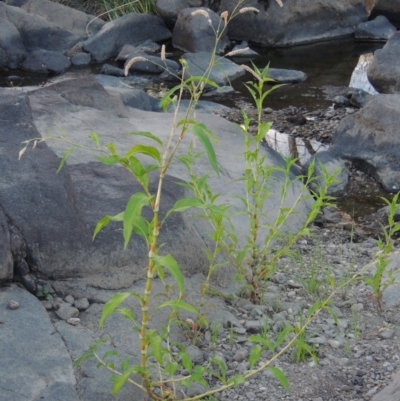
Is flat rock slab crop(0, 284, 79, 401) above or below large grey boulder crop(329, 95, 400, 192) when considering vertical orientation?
above

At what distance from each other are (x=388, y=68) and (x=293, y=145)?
1953mm

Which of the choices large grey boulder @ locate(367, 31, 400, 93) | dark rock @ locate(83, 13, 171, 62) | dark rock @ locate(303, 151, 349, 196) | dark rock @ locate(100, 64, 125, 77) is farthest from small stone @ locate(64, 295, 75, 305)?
dark rock @ locate(83, 13, 171, 62)

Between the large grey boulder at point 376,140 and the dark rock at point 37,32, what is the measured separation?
534 centimetres

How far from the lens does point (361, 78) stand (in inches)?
355

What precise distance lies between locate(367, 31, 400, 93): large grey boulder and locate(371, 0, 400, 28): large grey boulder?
3614 mm

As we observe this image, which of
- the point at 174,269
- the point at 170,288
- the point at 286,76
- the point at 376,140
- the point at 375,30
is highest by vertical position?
the point at 174,269

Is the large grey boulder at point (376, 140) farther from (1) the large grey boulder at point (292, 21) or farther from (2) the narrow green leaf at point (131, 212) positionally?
(1) the large grey boulder at point (292, 21)

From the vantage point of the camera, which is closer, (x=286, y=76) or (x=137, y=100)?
(x=137, y=100)

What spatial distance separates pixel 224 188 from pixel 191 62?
5.14 m

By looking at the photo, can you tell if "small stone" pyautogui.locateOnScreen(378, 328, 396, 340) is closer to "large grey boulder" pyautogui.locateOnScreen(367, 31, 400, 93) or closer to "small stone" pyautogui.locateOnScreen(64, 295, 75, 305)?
"small stone" pyautogui.locateOnScreen(64, 295, 75, 305)

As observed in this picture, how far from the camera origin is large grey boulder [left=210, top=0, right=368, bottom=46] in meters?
11.0

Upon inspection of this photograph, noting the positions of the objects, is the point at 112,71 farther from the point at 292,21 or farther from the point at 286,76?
the point at 292,21

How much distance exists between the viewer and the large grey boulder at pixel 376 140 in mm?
5824

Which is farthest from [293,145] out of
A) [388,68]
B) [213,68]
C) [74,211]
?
[74,211]
